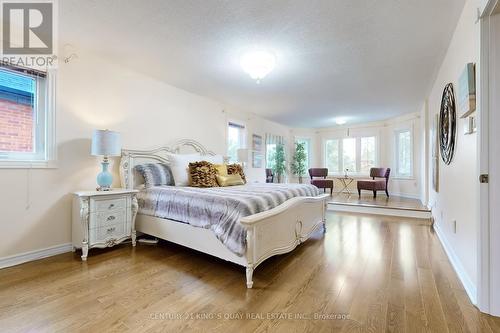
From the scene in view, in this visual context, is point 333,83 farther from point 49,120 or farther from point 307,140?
point 307,140

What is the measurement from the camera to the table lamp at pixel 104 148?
2.66m

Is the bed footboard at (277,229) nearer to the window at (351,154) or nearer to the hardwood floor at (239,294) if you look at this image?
the hardwood floor at (239,294)

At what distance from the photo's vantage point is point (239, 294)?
5.97 feet

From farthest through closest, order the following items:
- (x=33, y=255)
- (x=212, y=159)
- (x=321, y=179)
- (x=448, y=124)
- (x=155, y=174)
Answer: (x=321, y=179), (x=212, y=159), (x=155, y=174), (x=448, y=124), (x=33, y=255)

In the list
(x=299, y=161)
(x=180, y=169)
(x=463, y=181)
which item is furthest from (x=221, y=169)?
(x=299, y=161)

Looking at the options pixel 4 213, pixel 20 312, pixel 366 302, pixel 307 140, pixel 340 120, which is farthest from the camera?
pixel 307 140

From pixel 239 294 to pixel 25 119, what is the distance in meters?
2.86

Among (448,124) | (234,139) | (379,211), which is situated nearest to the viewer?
(448,124)

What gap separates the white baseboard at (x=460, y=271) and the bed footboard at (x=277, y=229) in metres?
1.39

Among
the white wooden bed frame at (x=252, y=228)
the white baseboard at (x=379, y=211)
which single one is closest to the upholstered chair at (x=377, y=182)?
the white baseboard at (x=379, y=211)

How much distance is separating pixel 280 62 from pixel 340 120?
4.05 meters

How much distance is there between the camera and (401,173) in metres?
6.80

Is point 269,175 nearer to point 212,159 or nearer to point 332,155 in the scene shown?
point 332,155

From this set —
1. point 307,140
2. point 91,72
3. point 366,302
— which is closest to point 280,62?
point 91,72
